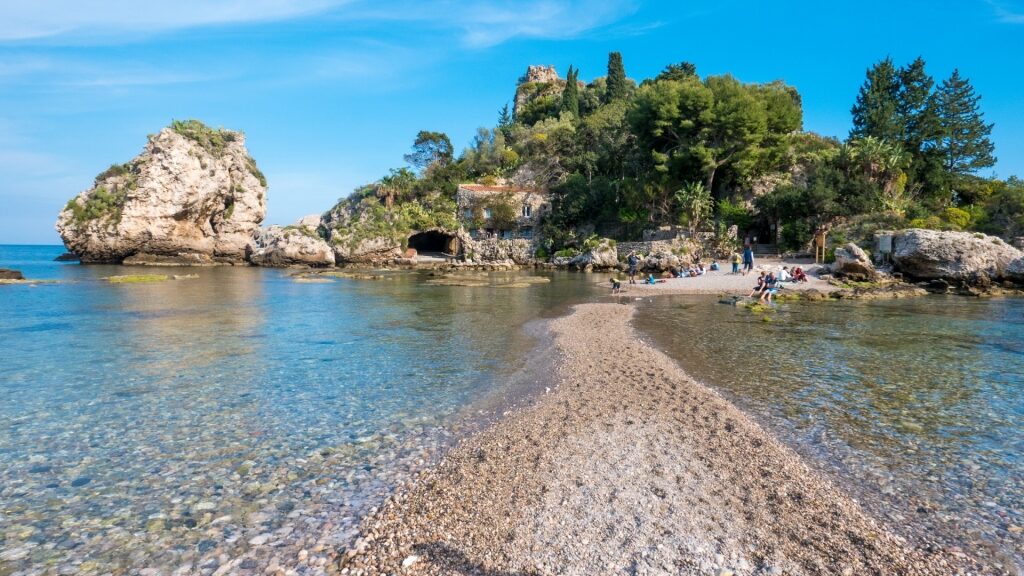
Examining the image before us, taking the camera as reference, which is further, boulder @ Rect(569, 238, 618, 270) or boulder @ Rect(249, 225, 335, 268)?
boulder @ Rect(249, 225, 335, 268)

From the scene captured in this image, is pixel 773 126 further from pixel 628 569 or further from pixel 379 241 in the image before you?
pixel 628 569

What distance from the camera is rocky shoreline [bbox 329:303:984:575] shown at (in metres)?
4.66

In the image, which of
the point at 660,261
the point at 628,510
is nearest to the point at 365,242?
the point at 660,261

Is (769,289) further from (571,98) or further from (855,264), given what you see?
(571,98)

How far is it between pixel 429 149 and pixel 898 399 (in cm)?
8213

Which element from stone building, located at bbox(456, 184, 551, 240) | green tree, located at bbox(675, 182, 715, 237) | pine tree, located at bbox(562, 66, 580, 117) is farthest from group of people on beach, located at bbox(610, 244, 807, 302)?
pine tree, located at bbox(562, 66, 580, 117)

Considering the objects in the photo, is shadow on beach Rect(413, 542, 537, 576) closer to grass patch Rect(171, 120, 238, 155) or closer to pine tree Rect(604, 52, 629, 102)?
grass patch Rect(171, 120, 238, 155)

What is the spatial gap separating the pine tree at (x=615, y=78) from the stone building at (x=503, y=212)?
3496 cm

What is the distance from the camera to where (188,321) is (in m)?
20.7

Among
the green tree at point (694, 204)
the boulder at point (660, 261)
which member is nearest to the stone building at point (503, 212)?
the green tree at point (694, 204)

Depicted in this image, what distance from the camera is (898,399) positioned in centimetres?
997

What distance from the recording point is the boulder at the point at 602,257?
168ft

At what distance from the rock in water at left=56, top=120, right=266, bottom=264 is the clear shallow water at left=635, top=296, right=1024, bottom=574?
6007 cm

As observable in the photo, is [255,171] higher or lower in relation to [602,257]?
higher
